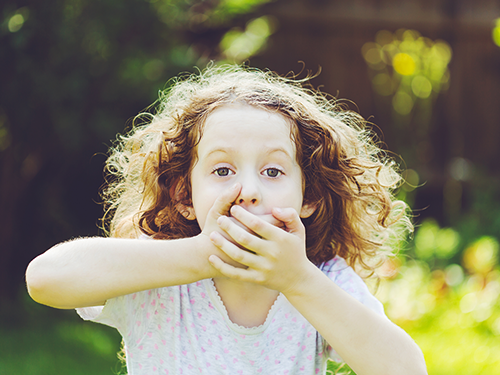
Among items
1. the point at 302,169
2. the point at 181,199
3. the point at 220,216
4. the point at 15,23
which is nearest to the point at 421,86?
the point at 15,23

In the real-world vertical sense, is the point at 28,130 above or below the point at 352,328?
above

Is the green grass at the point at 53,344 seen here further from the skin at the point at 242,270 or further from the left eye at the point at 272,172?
the left eye at the point at 272,172

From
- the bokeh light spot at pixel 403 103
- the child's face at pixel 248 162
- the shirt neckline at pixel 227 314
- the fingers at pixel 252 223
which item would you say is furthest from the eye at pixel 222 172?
the bokeh light spot at pixel 403 103

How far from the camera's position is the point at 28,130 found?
11.4ft

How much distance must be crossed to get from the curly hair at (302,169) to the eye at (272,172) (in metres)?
0.16

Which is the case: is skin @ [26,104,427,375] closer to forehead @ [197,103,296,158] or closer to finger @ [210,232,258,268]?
finger @ [210,232,258,268]

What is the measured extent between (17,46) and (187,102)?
179 cm

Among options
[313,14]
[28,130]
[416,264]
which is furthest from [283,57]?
[28,130]

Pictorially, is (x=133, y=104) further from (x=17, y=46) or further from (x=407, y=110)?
(x=407, y=110)

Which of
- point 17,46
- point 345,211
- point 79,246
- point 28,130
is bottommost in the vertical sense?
point 79,246

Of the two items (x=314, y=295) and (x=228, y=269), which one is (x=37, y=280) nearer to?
(x=228, y=269)

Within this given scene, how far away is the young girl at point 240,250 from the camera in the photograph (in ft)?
4.54

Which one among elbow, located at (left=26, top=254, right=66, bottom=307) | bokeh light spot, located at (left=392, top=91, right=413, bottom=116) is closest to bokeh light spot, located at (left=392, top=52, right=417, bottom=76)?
bokeh light spot, located at (left=392, top=91, right=413, bottom=116)

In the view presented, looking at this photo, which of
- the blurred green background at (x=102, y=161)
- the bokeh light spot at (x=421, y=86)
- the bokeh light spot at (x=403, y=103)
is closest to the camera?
the blurred green background at (x=102, y=161)
